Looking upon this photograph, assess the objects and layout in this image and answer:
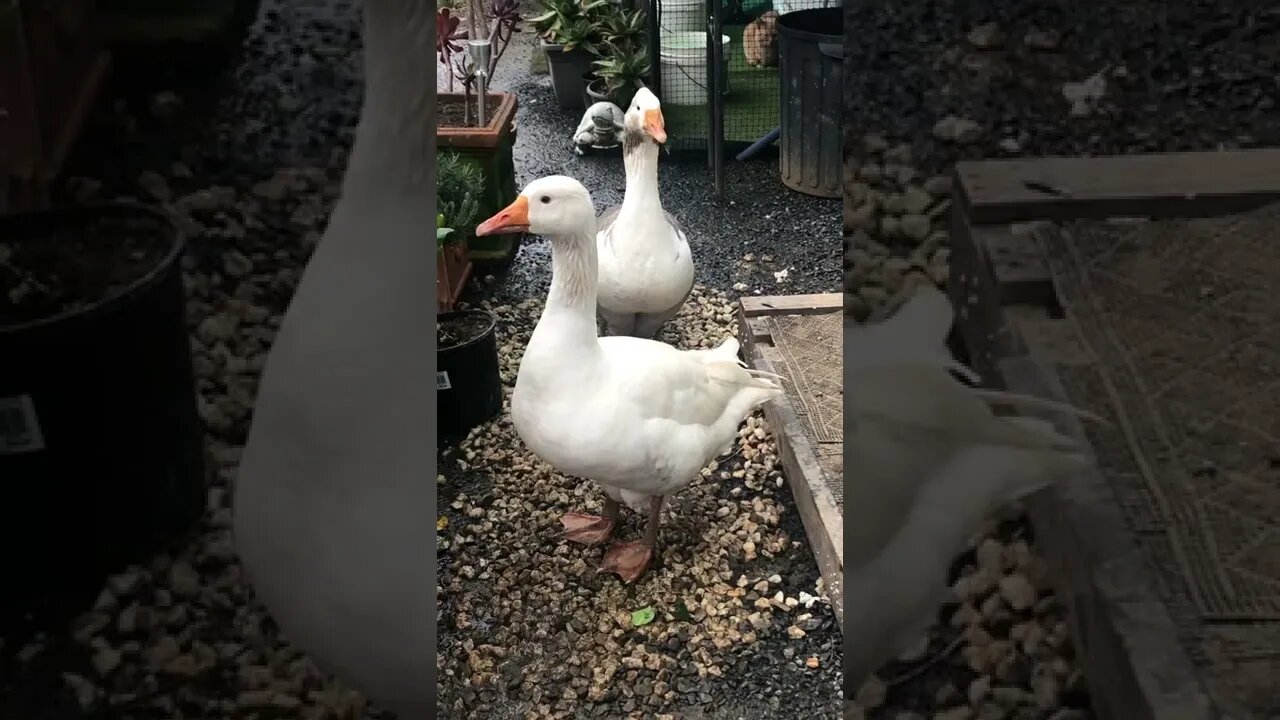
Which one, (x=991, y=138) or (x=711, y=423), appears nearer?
(x=991, y=138)

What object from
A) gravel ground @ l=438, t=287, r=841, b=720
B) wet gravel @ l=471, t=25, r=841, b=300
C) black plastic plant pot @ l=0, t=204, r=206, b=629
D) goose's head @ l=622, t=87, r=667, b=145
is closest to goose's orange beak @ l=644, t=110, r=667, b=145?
goose's head @ l=622, t=87, r=667, b=145

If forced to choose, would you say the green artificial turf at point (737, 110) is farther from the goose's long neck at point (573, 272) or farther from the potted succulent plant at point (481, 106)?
the goose's long neck at point (573, 272)

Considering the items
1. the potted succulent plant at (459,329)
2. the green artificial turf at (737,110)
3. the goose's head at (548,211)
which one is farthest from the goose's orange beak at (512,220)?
the green artificial turf at (737,110)

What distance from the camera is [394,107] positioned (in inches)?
32.9

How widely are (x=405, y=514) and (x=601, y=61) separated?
931mm

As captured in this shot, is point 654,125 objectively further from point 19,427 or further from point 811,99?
point 19,427

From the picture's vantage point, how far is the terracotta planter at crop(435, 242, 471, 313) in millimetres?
1675

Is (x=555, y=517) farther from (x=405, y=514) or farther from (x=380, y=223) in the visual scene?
(x=380, y=223)

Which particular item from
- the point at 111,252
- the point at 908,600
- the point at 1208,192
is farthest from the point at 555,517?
the point at 1208,192

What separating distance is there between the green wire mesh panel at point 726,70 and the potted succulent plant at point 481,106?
29cm

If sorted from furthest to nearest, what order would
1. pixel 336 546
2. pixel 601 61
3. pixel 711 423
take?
pixel 601 61 < pixel 711 423 < pixel 336 546

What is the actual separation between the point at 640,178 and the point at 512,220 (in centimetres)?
35

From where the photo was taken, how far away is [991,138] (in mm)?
817

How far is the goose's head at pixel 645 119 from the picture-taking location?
4.65ft
